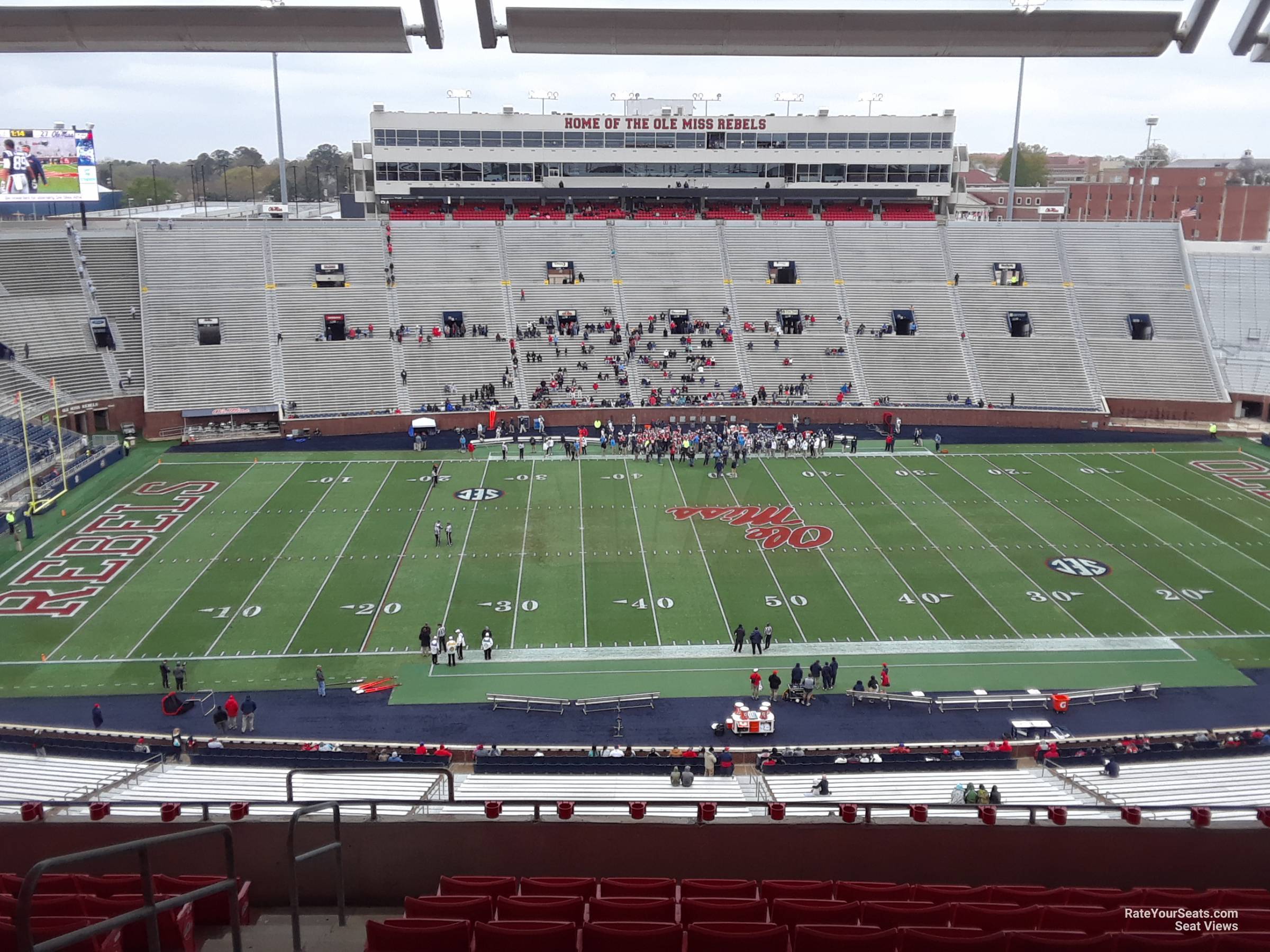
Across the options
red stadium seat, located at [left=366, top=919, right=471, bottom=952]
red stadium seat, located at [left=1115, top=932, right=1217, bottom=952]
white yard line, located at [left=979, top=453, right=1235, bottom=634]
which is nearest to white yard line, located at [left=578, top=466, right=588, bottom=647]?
white yard line, located at [left=979, top=453, right=1235, bottom=634]

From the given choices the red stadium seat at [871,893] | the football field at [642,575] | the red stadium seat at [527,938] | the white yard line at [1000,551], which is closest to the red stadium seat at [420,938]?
the red stadium seat at [527,938]

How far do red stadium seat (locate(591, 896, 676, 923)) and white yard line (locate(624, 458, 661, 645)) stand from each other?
18.5 m

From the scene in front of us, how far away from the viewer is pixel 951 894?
646 cm

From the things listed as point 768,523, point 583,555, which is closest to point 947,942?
point 583,555

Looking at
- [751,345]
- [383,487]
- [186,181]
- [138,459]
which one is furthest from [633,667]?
[186,181]

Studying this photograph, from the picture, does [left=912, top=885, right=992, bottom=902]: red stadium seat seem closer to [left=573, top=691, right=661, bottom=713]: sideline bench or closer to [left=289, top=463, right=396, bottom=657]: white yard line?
[left=573, top=691, right=661, bottom=713]: sideline bench

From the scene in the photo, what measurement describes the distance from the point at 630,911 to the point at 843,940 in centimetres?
118

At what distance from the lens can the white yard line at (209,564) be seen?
2450cm

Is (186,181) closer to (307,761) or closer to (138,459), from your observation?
(138,459)

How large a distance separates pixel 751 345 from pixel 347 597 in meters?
27.6

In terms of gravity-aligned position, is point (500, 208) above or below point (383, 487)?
above

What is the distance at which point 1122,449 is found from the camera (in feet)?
135

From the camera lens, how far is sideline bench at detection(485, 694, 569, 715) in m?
21.4

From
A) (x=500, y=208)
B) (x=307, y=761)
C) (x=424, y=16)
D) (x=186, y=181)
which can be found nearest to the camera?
(x=424, y=16)
